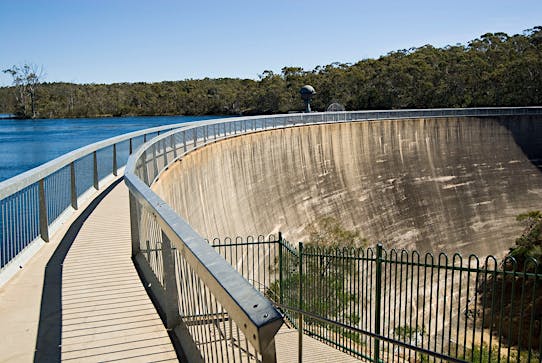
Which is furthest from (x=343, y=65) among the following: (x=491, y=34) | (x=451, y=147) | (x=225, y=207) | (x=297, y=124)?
(x=225, y=207)

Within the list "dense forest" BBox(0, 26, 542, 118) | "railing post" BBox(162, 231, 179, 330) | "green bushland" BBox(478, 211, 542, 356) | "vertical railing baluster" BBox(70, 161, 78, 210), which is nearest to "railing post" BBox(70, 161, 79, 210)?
"vertical railing baluster" BBox(70, 161, 78, 210)

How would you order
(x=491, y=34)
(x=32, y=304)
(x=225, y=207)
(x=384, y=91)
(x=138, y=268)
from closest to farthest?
(x=32, y=304), (x=138, y=268), (x=225, y=207), (x=384, y=91), (x=491, y=34)

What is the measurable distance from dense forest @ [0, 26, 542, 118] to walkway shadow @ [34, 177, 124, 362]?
173 feet

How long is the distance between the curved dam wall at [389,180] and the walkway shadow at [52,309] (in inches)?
388

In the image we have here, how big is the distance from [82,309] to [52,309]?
27 cm

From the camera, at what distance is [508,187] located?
34.6m

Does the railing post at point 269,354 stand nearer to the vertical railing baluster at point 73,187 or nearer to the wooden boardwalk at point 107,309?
the wooden boardwalk at point 107,309

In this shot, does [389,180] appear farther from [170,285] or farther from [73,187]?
[170,285]

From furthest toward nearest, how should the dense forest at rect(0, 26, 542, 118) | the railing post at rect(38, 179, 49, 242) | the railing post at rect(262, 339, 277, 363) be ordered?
the dense forest at rect(0, 26, 542, 118)
the railing post at rect(38, 179, 49, 242)
the railing post at rect(262, 339, 277, 363)

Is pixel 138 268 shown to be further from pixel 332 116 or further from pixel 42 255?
pixel 332 116

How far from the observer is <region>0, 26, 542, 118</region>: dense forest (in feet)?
178

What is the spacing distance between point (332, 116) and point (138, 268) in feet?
82.4

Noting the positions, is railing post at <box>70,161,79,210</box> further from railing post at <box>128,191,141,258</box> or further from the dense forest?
the dense forest

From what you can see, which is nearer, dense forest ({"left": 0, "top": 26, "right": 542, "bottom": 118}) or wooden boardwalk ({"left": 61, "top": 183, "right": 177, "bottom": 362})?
wooden boardwalk ({"left": 61, "top": 183, "right": 177, "bottom": 362})
